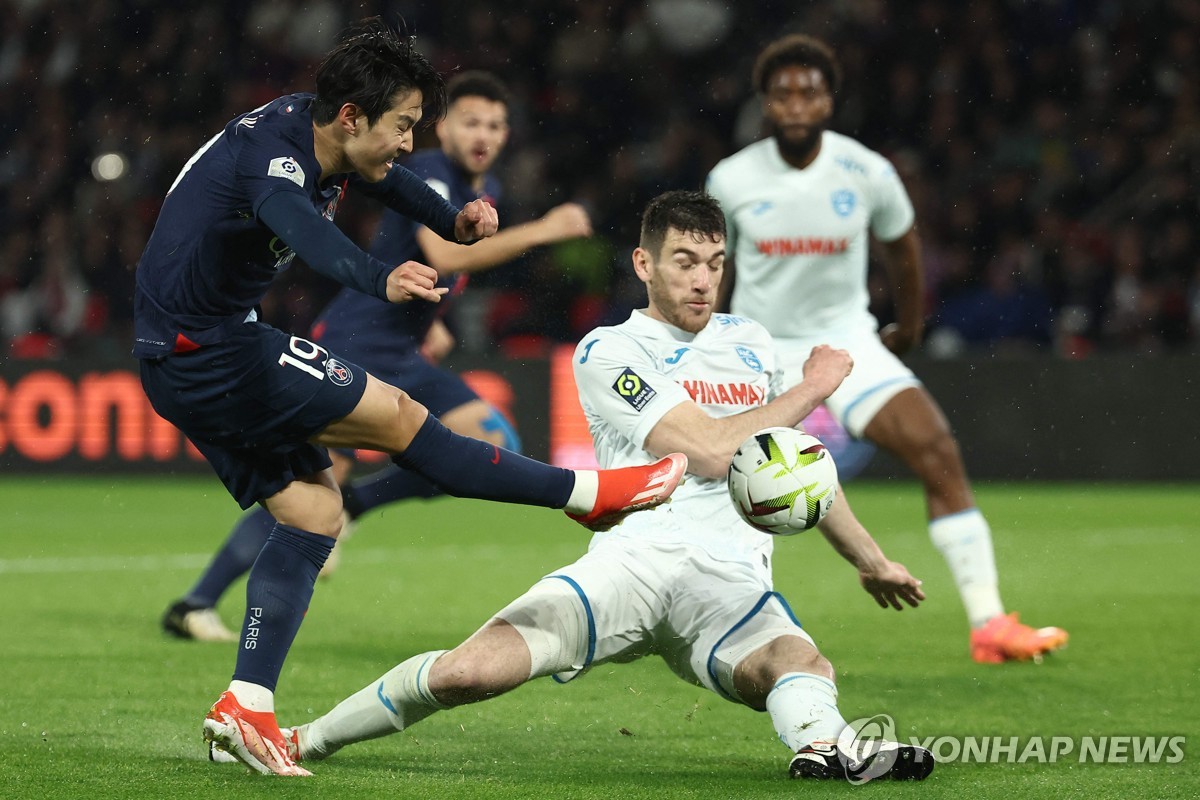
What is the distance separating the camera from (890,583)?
14.8 feet

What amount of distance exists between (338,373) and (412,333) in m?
2.73

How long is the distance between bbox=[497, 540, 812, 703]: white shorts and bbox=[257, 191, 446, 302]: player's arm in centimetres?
85

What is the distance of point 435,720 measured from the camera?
16.7ft

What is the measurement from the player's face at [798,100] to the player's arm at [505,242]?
133 centimetres

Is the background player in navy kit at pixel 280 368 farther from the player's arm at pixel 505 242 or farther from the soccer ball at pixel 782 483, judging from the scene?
the player's arm at pixel 505 242

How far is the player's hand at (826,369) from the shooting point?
4.46 meters

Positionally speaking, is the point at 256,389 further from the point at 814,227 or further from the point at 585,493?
the point at 814,227

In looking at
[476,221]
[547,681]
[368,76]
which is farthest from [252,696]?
[547,681]

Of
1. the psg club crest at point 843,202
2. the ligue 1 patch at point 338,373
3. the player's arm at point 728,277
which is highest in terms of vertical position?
the psg club crest at point 843,202

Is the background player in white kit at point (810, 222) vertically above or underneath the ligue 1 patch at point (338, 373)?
above

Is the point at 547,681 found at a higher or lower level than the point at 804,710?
lower

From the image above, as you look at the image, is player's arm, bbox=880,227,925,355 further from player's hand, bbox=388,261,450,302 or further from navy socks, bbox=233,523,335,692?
player's hand, bbox=388,261,450,302

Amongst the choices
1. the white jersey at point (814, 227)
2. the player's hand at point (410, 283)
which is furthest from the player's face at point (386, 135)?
the white jersey at point (814, 227)

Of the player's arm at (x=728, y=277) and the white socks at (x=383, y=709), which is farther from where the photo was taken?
the player's arm at (x=728, y=277)
